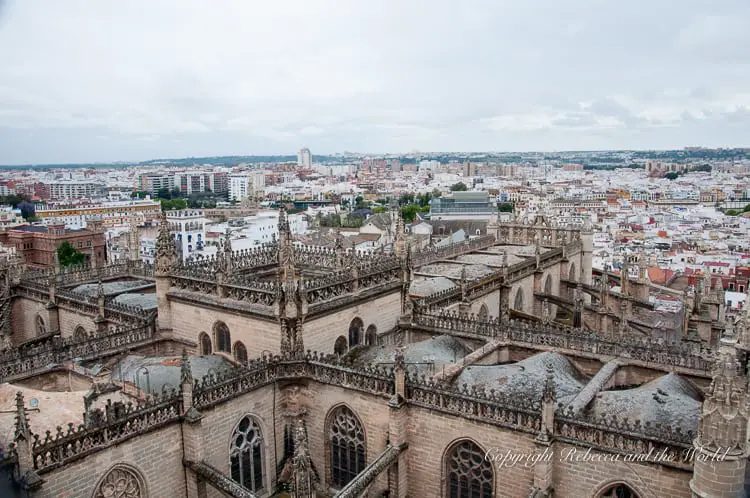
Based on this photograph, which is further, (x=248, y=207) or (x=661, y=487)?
(x=248, y=207)

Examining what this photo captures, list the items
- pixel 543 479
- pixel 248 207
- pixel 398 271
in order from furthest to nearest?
pixel 248 207 < pixel 398 271 < pixel 543 479

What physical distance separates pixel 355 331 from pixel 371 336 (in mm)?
1087

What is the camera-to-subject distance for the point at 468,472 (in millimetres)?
19719

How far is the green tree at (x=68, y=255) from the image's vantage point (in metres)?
104

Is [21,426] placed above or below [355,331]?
above

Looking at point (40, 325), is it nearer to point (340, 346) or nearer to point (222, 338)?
point (222, 338)

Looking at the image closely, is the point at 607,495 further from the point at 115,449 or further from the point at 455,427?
the point at 115,449

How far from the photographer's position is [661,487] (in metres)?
16.5

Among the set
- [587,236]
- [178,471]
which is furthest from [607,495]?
[587,236]

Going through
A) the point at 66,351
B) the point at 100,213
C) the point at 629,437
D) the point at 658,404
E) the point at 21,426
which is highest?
the point at 21,426

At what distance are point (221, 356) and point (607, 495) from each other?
14.6 metres

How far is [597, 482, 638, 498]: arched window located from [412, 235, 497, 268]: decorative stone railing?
27.4 meters

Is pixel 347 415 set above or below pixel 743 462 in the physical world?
below

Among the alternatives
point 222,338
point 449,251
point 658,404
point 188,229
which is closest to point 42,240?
point 188,229
